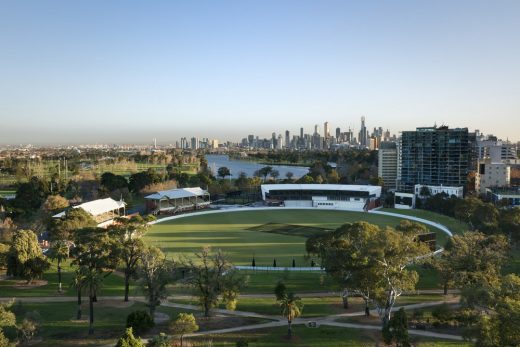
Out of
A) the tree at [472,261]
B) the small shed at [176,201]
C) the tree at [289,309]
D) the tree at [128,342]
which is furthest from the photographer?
the small shed at [176,201]

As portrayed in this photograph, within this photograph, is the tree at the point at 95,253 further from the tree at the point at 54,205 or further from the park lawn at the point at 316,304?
the tree at the point at 54,205

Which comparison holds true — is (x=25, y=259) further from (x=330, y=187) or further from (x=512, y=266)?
(x=330, y=187)

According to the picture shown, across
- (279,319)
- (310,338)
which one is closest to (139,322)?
(279,319)

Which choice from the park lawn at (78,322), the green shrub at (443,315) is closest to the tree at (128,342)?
the park lawn at (78,322)

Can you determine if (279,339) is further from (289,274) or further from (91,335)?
(289,274)

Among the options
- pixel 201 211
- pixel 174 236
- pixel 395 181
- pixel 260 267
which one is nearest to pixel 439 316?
pixel 260 267

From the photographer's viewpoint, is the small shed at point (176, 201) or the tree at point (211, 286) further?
the small shed at point (176, 201)
